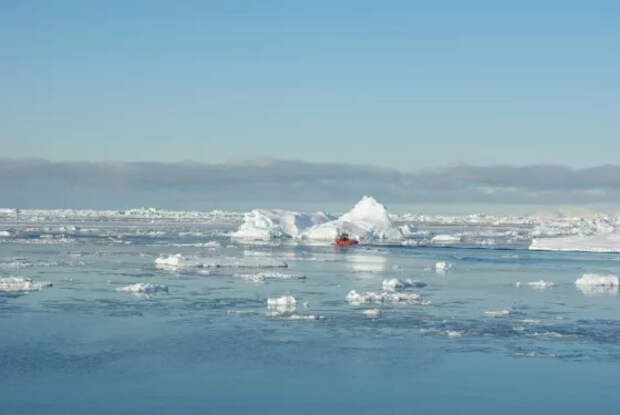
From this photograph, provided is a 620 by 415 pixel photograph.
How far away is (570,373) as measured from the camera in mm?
11633

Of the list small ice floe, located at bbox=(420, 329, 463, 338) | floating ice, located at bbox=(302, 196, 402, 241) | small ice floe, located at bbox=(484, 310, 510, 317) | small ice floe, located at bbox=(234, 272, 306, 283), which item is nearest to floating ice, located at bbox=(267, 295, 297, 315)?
small ice floe, located at bbox=(420, 329, 463, 338)

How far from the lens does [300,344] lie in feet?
43.7

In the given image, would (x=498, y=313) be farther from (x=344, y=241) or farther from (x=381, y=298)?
(x=344, y=241)

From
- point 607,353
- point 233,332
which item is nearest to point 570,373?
point 607,353

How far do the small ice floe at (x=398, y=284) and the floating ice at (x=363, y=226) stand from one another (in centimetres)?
2438

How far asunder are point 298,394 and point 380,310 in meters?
6.90

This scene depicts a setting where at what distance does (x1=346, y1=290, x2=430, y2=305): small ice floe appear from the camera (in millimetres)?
18484

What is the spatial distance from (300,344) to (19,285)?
28.8 feet

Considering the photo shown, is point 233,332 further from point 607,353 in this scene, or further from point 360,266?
point 360,266

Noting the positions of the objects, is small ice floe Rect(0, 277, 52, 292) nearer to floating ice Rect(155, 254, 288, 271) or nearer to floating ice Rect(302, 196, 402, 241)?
floating ice Rect(155, 254, 288, 271)

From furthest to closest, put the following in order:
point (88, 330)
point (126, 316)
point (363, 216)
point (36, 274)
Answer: point (363, 216) < point (36, 274) < point (126, 316) < point (88, 330)

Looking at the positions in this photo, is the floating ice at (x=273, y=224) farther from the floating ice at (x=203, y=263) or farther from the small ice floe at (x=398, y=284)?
the small ice floe at (x=398, y=284)

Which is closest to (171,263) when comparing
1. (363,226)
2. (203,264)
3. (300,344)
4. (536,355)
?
(203,264)

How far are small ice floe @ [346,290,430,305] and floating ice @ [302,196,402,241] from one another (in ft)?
88.9
